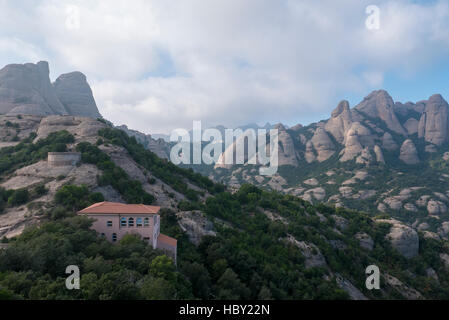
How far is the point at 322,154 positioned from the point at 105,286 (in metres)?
169

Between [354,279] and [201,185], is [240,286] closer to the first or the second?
[354,279]

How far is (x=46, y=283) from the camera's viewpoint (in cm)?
1596

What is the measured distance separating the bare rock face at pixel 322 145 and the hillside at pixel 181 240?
10360cm

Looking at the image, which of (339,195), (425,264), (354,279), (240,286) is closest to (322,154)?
(339,195)

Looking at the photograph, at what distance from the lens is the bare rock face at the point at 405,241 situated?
5812 cm

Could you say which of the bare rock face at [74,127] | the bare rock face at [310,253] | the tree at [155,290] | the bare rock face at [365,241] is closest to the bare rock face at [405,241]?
the bare rock face at [365,241]

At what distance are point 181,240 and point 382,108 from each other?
192m

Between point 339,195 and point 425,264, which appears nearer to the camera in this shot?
point 425,264

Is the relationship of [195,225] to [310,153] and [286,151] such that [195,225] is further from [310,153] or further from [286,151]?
[310,153]

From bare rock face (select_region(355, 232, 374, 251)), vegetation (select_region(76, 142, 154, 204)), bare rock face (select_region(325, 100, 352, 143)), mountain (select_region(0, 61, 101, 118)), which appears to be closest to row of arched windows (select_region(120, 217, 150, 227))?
vegetation (select_region(76, 142, 154, 204))

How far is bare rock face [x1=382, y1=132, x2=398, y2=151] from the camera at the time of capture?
155375 mm

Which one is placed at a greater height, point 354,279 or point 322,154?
point 322,154

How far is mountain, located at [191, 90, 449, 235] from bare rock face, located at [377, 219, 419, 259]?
4411cm
